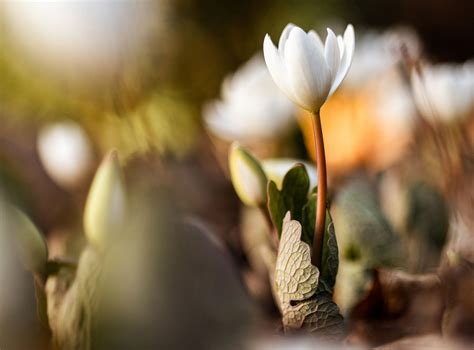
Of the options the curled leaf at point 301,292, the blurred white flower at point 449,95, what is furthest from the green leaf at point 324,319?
the blurred white flower at point 449,95

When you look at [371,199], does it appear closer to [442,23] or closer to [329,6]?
[329,6]

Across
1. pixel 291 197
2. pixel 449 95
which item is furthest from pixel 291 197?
pixel 449 95

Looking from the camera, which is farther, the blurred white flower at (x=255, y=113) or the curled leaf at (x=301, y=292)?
the blurred white flower at (x=255, y=113)

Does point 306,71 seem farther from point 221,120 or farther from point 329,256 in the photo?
point 221,120

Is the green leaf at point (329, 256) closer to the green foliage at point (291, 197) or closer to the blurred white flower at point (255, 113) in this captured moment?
the green foliage at point (291, 197)

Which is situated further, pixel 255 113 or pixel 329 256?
pixel 255 113

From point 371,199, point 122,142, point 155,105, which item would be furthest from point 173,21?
point 371,199

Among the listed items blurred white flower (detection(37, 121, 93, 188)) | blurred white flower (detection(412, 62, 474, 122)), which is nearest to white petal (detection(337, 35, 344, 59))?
blurred white flower (detection(412, 62, 474, 122))
